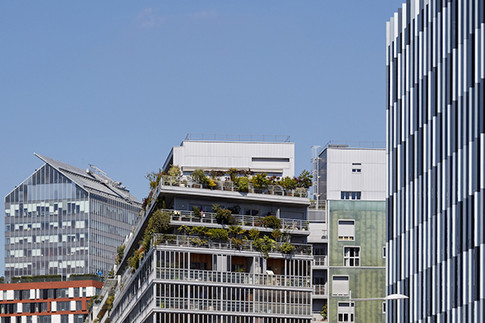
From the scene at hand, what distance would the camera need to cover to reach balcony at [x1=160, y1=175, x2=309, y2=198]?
356ft

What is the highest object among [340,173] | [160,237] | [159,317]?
[340,173]

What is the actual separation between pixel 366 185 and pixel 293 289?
1238 inches

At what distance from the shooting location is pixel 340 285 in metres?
133

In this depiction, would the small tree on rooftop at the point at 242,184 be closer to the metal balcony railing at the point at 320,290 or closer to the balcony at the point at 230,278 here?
the balcony at the point at 230,278

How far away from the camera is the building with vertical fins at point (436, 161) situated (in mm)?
62781

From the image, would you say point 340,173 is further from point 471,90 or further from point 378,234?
point 471,90

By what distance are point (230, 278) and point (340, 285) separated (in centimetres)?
2749

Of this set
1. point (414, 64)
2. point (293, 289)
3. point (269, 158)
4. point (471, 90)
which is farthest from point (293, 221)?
point (471, 90)

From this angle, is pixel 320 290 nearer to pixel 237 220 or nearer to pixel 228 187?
pixel 237 220

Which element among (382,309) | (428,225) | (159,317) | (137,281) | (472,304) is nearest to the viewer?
(472,304)

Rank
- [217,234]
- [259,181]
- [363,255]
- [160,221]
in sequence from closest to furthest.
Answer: [160,221] → [217,234] → [259,181] → [363,255]

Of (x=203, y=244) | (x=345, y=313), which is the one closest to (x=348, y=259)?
(x=345, y=313)

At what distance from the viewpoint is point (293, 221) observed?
112m

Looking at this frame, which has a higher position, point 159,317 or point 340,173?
point 340,173
